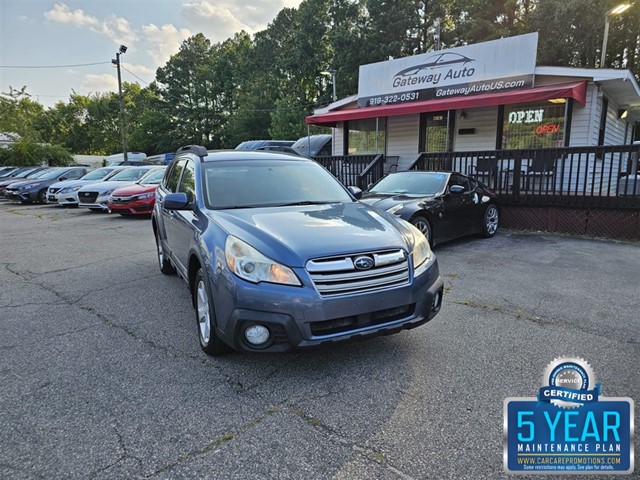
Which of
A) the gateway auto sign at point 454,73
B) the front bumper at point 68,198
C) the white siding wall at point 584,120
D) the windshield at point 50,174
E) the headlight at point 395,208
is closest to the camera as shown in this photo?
the headlight at point 395,208

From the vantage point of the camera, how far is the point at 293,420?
2428mm

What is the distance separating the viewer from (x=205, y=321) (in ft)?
10.8

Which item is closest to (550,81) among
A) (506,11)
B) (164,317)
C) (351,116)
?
(351,116)

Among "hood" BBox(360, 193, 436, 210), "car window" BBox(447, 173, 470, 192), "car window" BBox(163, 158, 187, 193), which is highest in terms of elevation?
"car window" BBox(163, 158, 187, 193)

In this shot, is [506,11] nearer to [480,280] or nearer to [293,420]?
[480,280]

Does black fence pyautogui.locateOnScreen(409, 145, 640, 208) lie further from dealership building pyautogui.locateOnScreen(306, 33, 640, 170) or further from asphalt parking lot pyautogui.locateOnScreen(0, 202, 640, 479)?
asphalt parking lot pyautogui.locateOnScreen(0, 202, 640, 479)

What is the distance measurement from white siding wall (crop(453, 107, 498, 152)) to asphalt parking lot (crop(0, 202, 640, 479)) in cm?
869

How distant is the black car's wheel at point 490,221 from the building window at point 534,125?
4499 millimetres

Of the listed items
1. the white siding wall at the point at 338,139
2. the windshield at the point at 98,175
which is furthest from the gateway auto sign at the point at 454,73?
the windshield at the point at 98,175

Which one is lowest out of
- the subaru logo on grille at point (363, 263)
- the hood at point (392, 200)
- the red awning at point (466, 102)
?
the subaru logo on grille at point (363, 263)

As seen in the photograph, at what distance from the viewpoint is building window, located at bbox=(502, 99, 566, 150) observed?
38.0 feet

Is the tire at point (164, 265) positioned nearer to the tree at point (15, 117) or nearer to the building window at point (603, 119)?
the building window at point (603, 119)

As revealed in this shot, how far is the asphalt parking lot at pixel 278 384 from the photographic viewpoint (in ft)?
6.91

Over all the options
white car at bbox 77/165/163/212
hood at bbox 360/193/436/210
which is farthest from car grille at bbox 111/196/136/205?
hood at bbox 360/193/436/210
